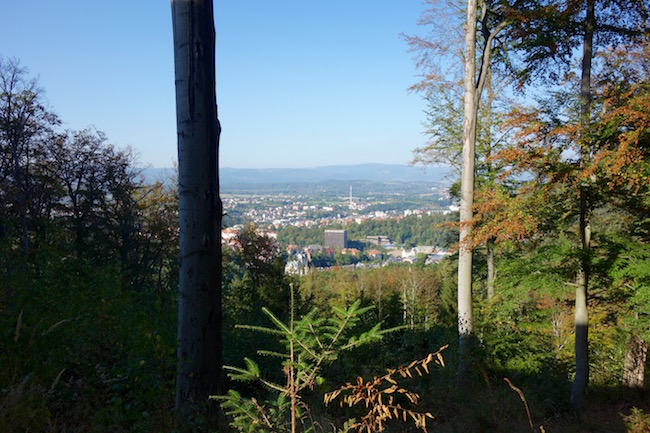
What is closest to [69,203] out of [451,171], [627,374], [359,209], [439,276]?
[451,171]

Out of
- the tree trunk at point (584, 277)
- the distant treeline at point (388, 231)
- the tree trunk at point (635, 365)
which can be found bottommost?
the distant treeline at point (388, 231)

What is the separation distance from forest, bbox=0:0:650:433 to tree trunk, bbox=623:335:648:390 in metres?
0.07

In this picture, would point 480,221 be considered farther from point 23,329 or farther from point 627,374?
point 23,329

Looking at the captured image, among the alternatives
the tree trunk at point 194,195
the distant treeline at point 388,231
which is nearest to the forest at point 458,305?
the tree trunk at point 194,195

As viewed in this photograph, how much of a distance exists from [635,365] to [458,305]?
461cm

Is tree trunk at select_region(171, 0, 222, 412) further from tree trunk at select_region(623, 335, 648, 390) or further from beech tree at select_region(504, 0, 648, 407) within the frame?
tree trunk at select_region(623, 335, 648, 390)

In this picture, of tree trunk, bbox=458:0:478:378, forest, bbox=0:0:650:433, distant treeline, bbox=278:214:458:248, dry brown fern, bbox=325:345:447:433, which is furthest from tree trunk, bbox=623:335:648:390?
distant treeline, bbox=278:214:458:248

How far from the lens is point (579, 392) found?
6.60 meters

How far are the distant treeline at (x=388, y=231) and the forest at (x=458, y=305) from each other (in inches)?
2609

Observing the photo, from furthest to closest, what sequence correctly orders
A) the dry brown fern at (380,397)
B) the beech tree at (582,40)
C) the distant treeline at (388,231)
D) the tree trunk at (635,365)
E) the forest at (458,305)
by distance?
the distant treeline at (388,231) < the tree trunk at (635,365) < the beech tree at (582,40) < the forest at (458,305) < the dry brown fern at (380,397)

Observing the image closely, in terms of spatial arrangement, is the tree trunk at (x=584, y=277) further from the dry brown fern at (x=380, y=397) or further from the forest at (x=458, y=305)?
the dry brown fern at (x=380, y=397)

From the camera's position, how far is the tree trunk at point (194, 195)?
307 cm

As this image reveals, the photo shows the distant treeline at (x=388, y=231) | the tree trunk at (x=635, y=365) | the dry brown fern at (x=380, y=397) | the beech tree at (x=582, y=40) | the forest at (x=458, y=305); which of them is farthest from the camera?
the distant treeline at (x=388, y=231)

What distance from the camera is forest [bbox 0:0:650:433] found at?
101 inches
